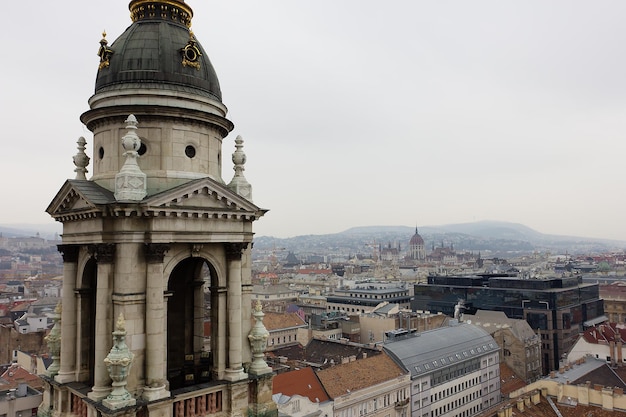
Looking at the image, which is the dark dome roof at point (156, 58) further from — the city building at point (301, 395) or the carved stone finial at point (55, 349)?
the city building at point (301, 395)

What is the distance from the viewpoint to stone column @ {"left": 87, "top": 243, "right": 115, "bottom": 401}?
16.6 m

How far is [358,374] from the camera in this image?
63500mm

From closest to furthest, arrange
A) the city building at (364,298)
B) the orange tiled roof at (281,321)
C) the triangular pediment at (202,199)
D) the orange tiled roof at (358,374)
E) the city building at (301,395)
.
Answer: the triangular pediment at (202,199) < the city building at (301,395) < the orange tiled roof at (358,374) < the orange tiled roof at (281,321) < the city building at (364,298)

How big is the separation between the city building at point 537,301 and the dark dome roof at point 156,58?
354 ft

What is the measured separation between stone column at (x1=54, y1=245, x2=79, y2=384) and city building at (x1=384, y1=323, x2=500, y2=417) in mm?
56812

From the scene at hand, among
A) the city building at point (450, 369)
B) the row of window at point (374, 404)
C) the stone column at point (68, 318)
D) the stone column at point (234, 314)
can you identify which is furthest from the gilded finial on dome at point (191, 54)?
the city building at point (450, 369)

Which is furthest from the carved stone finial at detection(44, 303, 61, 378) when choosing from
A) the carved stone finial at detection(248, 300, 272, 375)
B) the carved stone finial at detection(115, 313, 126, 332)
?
the carved stone finial at detection(248, 300, 272, 375)

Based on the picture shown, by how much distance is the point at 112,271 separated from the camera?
17062 mm

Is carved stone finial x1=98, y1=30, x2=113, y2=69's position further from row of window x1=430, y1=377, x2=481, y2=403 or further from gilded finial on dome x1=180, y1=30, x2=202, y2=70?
row of window x1=430, y1=377, x2=481, y2=403

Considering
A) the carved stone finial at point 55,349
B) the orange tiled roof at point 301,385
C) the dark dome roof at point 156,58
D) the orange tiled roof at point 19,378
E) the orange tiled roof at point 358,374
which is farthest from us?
the orange tiled roof at point 19,378

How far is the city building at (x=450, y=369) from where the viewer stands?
70.7m

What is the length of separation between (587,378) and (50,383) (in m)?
66.3

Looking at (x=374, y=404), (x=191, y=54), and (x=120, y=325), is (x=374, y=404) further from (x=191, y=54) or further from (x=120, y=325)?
(x=191, y=54)

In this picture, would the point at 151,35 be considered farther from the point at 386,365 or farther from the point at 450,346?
the point at 450,346
